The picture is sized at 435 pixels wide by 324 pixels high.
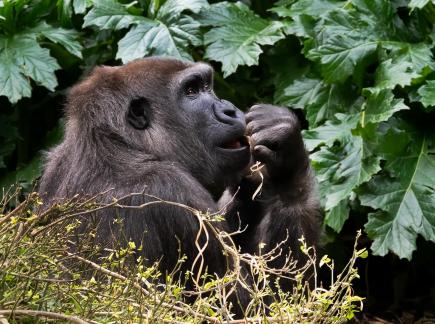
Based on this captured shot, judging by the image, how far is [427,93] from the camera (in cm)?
597

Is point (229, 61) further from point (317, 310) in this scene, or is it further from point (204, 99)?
point (317, 310)

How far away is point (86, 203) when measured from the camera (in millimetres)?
3500

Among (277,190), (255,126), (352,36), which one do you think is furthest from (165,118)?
(352,36)

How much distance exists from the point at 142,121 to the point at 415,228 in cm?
187

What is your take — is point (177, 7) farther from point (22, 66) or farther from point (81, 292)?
point (81, 292)

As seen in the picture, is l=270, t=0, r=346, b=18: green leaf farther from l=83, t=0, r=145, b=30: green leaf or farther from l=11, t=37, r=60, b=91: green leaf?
l=11, t=37, r=60, b=91: green leaf

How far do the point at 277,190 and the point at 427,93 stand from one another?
1.22 metres

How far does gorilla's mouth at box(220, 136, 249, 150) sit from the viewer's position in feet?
17.1

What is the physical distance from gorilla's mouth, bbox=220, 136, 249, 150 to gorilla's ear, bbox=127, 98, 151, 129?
17.7 inches

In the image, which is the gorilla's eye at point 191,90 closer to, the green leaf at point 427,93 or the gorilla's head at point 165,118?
the gorilla's head at point 165,118

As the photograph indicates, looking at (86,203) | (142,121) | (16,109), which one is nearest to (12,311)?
(86,203)

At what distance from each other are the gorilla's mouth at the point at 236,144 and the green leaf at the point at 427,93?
129 cm

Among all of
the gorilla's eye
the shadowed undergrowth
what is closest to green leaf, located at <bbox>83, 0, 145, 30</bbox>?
the gorilla's eye

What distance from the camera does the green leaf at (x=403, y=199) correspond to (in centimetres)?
577
